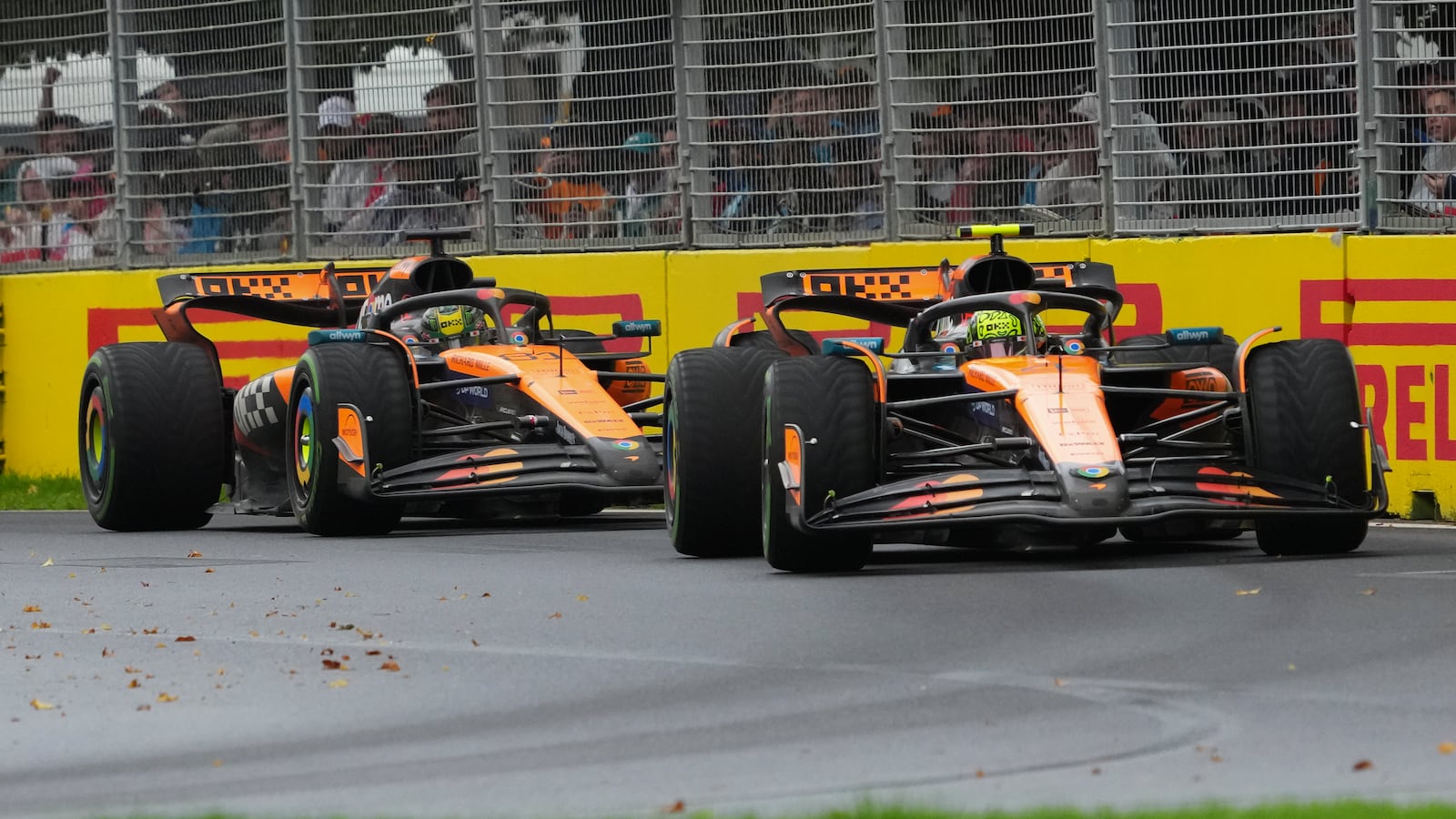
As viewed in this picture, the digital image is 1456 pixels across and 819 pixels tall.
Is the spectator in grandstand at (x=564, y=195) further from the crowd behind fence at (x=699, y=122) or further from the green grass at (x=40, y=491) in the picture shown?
the green grass at (x=40, y=491)

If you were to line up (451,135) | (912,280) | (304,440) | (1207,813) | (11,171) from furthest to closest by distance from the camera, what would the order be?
1. (11,171)
2. (451,135)
3. (304,440)
4. (912,280)
5. (1207,813)

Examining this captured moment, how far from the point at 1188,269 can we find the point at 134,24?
27.2 ft

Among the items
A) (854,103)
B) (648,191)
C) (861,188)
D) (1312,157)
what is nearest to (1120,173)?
(1312,157)

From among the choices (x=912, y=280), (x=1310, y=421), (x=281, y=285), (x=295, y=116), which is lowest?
(x=1310, y=421)

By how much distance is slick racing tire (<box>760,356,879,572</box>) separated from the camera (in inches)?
385

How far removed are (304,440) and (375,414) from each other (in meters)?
0.69

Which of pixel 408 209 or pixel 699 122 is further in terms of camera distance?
pixel 408 209

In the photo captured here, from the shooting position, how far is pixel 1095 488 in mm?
9562

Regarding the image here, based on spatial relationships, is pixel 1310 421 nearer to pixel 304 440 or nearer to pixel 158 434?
pixel 304 440

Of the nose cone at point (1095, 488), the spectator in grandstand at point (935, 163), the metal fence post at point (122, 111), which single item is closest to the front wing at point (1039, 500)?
the nose cone at point (1095, 488)

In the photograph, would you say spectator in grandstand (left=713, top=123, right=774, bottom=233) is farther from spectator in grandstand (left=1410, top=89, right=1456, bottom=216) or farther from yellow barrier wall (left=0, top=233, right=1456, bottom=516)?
spectator in grandstand (left=1410, top=89, right=1456, bottom=216)

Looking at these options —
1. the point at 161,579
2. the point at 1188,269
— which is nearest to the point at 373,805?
the point at 161,579

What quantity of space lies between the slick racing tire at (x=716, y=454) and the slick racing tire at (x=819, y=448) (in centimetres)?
80

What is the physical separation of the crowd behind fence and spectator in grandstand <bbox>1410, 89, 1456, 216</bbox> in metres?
0.02
